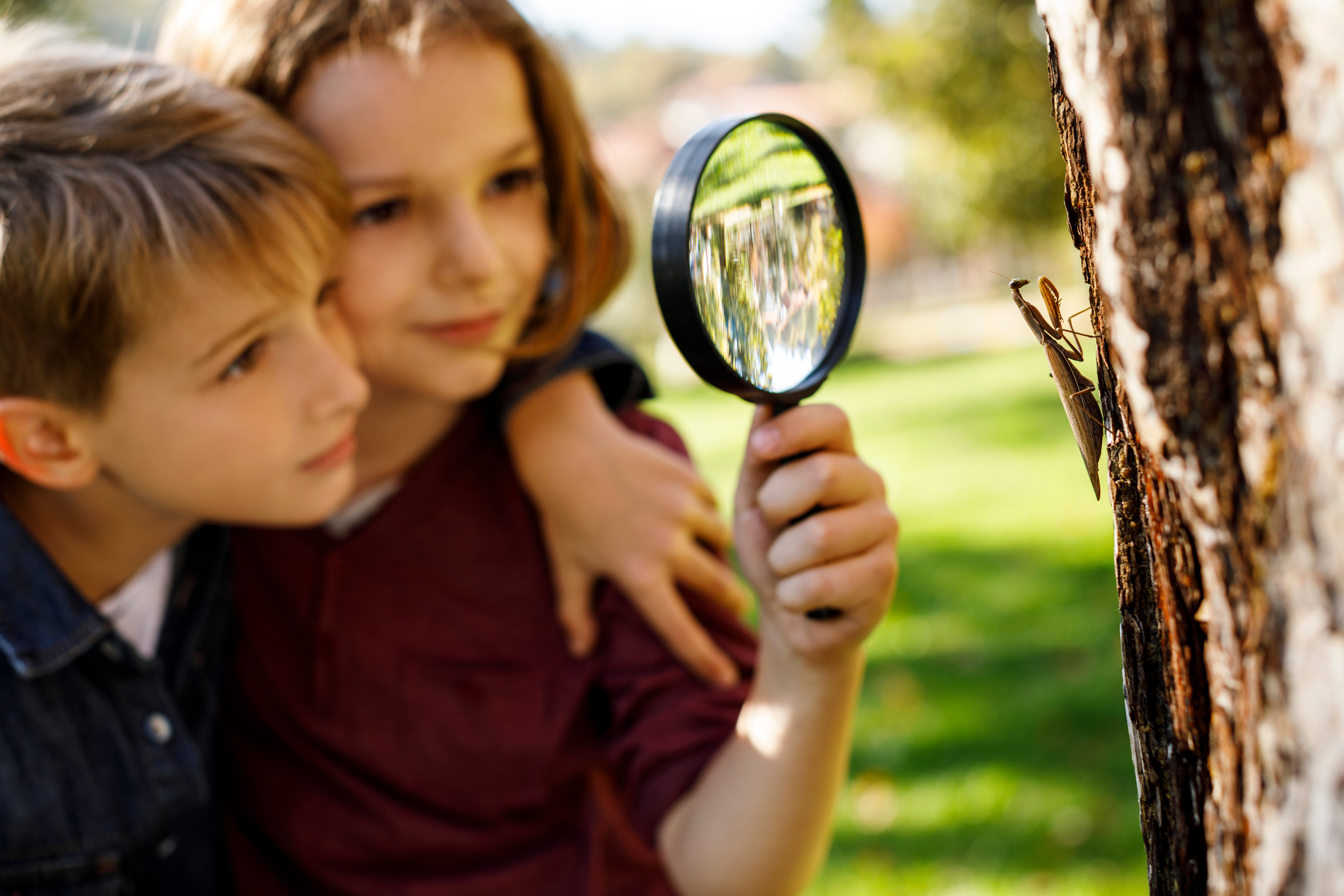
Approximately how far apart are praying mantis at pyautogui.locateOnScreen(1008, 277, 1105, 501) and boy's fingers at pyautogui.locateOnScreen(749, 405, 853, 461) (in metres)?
0.29

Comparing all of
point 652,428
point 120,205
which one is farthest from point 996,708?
point 120,205

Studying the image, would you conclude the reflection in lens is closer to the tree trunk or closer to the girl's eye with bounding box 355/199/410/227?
the tree trunk

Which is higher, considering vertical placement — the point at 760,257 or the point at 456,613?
the point at 760,257

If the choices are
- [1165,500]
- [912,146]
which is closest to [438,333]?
[1165,500]

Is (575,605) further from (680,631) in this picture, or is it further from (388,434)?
(388,434)

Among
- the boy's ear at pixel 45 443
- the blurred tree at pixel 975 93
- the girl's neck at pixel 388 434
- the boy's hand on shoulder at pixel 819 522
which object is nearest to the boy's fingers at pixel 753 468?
the boy's hand on shoulder at pixel 819 522

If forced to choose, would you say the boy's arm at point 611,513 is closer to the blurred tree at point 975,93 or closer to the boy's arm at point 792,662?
the boy's arm at point 792,662

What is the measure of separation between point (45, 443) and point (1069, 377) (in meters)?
1.59

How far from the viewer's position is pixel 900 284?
106 ft

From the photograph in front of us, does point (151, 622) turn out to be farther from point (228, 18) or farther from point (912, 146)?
point (912, 146)

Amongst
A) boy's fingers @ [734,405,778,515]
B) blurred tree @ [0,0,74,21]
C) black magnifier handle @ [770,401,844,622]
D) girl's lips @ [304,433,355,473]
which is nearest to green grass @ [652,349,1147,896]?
black magnifier handle @ [770,401,844,622]

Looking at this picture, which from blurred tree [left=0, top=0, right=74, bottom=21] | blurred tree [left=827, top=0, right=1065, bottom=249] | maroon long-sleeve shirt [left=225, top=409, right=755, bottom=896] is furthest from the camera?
blurred tree [left=827, top=0, right=1065, bottom=249]

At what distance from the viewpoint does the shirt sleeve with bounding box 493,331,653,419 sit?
2230mm

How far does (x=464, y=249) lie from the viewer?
74.2 inches
